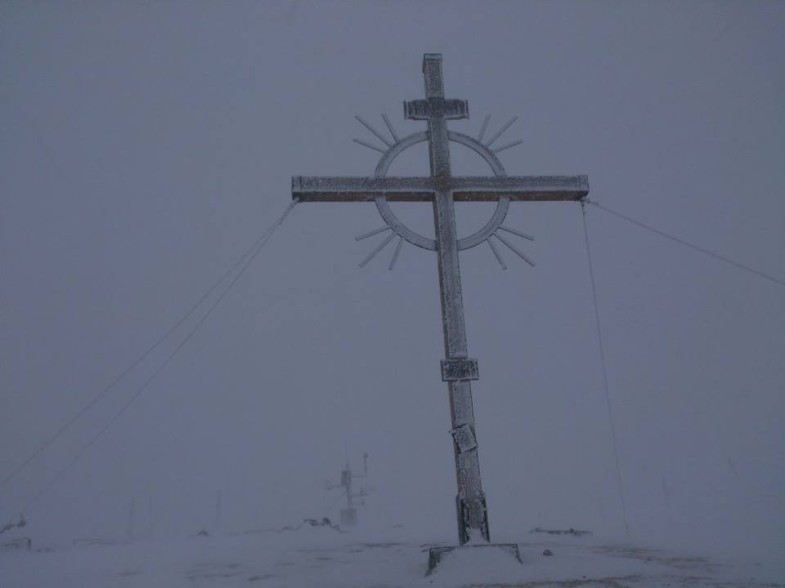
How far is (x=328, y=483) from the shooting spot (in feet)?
143

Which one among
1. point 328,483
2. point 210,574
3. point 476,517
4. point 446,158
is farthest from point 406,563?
point 328,483

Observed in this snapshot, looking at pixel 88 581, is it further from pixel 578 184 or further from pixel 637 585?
pixel 578 184

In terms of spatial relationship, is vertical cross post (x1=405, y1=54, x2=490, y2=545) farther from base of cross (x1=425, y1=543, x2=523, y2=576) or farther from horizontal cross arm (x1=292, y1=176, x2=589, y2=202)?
base of cross (x1=425, y1=543, x2=523, y2=576)

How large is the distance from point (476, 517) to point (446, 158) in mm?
5182

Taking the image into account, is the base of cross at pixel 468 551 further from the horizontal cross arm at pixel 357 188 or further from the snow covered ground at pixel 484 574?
the horizontal cross arm at pixel 357 188

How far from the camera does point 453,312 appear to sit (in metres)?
7.97

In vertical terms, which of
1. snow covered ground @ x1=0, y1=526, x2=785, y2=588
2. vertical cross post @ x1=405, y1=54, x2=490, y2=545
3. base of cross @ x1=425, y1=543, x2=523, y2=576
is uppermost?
vertical cross post @ x1=405, y1=54, x2=490, y2=545

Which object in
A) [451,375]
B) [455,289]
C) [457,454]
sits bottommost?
[457,454]

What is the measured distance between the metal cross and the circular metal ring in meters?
0.01

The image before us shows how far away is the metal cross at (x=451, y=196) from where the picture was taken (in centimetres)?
743

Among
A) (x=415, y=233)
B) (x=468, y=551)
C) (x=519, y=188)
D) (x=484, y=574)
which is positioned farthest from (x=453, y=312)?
(x=484, y=574)

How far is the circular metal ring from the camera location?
26.8 feet

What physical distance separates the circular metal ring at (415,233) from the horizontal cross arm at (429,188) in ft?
0.49

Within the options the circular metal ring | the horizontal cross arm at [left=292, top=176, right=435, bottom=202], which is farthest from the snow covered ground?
the horizontal cross arm at [left=292, top=176, right=435, bottom=202]
